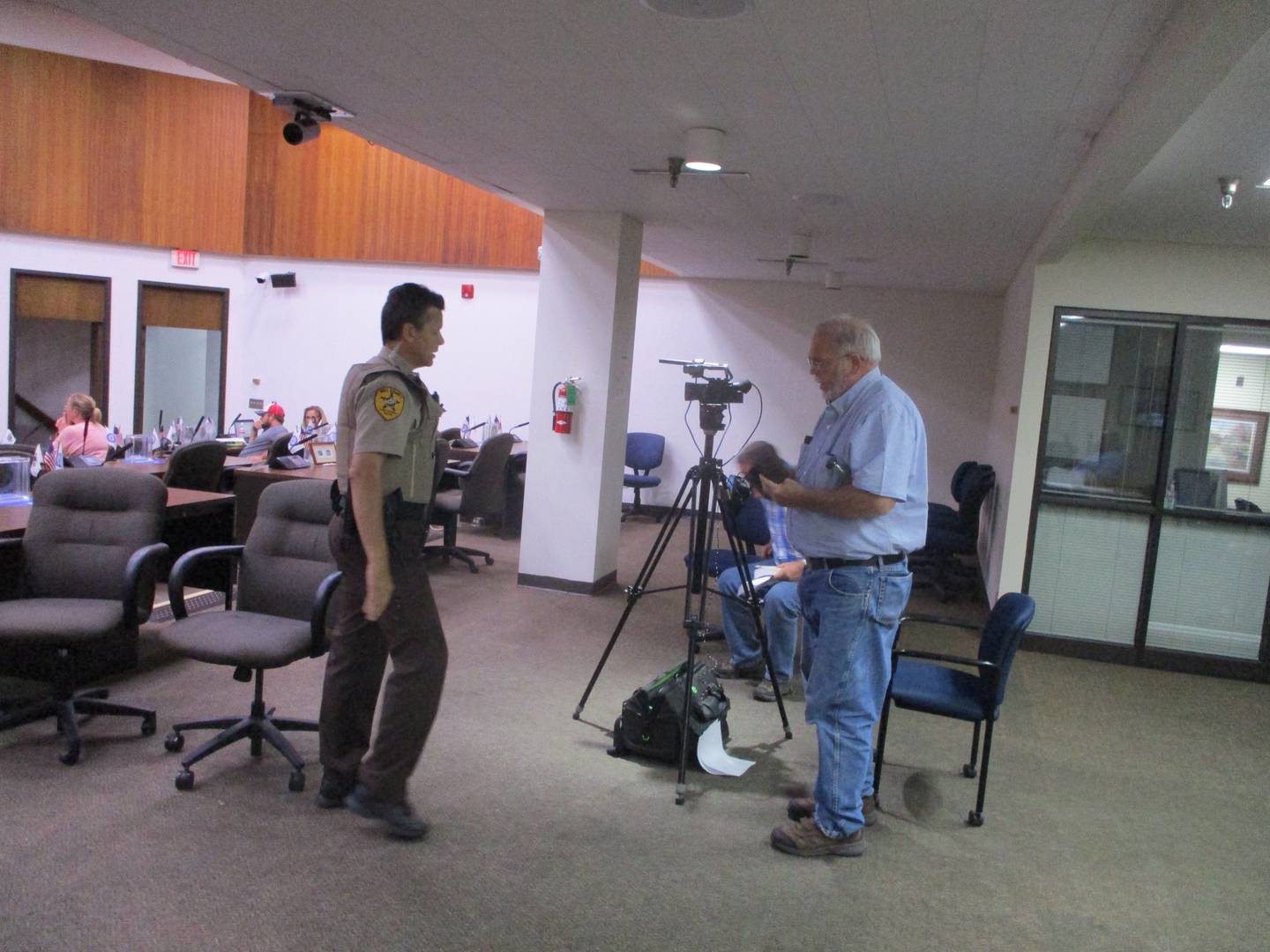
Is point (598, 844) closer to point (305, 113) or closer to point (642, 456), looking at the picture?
point (305, 113)

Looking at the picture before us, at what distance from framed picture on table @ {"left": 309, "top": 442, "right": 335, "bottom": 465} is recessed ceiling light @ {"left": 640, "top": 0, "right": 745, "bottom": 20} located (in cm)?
461

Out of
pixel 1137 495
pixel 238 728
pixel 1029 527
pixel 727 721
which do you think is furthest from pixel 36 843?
pixel 1137 495

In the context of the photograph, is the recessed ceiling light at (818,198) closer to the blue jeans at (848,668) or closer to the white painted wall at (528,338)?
the blue jeans at (848,668)

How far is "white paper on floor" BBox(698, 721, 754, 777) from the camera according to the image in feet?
11.0

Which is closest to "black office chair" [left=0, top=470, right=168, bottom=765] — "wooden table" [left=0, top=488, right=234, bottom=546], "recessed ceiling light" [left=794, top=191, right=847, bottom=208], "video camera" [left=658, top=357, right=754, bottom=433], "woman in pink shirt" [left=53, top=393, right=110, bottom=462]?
"wooden table" [left=0, top=488, right=234, bottom=546]

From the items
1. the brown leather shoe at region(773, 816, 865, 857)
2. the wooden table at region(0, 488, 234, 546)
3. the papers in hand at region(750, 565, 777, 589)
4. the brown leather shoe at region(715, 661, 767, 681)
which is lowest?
the brown leather shoe at region(773, 816, 865, 857)

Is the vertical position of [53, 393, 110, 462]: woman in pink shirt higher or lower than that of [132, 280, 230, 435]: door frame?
lower

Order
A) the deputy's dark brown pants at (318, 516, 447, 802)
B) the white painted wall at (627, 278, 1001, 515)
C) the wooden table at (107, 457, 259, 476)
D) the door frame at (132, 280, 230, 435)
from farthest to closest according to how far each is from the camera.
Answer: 1. the door frame at (132, 280, 230, 435)
2. the white painted wall at (627, 278, 1001, 515)
3. the wooden table at (107, 457, 259, 476)
4. the deputy's dark brown pants at (318, 516, 447, 802)

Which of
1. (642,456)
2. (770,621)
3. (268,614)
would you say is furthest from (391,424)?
(642,456)

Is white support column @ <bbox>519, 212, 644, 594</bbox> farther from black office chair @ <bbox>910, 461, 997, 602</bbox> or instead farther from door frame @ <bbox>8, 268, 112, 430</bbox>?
door frame @ <bbox>8, 268, 112, 430</bbox>

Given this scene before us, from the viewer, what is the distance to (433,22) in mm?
2816

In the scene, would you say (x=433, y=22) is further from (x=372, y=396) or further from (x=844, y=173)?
(x=844, y=173)

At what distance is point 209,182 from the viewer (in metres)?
10.0

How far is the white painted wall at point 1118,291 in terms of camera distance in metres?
5.16
